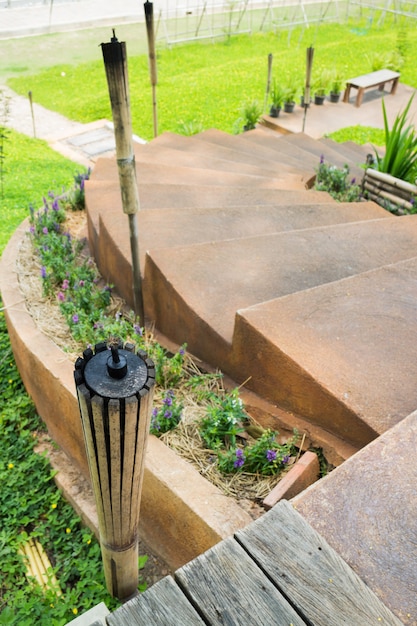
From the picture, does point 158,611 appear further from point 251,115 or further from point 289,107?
point 289,107

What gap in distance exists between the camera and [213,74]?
1154 centimetres

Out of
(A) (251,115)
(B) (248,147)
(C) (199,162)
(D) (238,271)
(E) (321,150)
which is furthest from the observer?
(A) (251,115)

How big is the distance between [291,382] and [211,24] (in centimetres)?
1431

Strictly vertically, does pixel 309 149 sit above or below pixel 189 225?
below

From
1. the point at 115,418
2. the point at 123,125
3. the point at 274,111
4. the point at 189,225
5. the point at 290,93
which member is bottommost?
the point at 274,111

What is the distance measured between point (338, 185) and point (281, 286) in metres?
2.44

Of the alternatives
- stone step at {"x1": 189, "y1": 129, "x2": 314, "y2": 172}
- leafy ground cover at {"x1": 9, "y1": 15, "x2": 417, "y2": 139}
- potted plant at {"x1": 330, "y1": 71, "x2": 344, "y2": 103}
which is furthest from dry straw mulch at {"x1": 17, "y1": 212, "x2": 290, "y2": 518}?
potted plant at {"x1": 330, "y1": 71, "x2": 344, "y2": 103}

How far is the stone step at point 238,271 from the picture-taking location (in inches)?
105

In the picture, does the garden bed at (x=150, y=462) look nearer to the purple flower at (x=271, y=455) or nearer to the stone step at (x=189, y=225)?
the purple flower at (x=271, y=455)

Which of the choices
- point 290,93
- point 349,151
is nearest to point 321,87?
point 290,93

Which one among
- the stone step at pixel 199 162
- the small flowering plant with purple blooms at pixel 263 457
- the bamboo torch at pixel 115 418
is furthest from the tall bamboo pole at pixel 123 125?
the stone step at pixel 199 162

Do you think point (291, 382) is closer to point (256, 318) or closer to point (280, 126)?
point (256, 318)

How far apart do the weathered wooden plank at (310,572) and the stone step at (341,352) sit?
62 cm

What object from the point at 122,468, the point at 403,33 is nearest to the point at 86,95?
the point at 403,33
